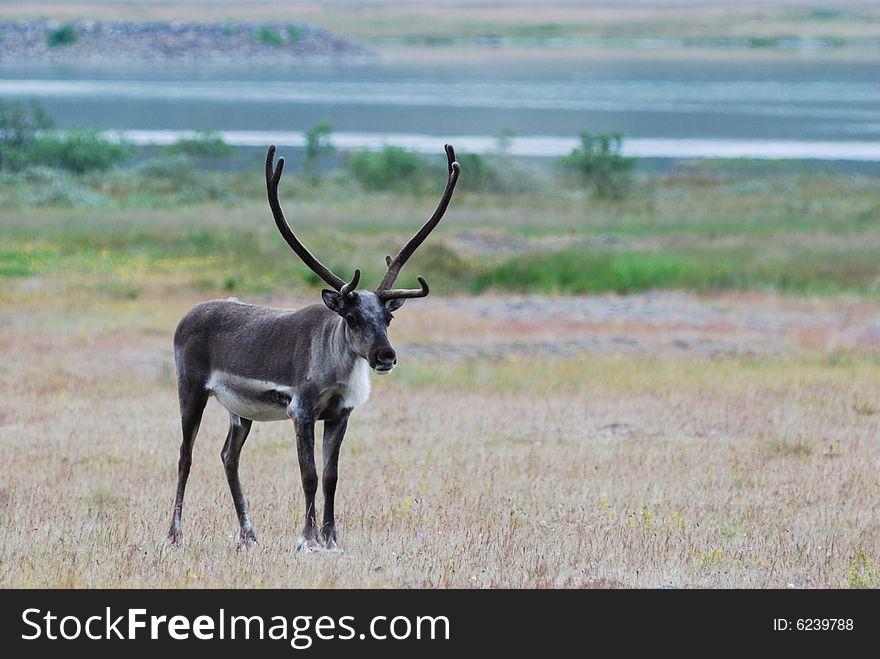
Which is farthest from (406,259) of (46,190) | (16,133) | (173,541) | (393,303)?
(16,133)

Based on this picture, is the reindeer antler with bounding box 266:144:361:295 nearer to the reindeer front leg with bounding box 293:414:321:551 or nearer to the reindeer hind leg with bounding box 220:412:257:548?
the reindeer front leg with bounding box 293:414:321:551

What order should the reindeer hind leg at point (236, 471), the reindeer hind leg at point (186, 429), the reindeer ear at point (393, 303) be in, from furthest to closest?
the reindeer hind leg at point (186, 429)
the reindeer hind leg at point (236, 471)
the reindeer ear at point (393, 303)

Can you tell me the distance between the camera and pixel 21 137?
76.9 metres

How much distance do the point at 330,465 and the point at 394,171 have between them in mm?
57998

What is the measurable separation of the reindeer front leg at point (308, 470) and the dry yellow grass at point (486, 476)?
0.18 m

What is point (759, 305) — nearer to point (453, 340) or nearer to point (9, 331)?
point (453, 340)

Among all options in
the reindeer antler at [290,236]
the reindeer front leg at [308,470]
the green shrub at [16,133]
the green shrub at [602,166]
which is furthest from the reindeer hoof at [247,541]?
the green shrub at [16,133]

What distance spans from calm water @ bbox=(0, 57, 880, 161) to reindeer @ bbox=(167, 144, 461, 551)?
85.3 m

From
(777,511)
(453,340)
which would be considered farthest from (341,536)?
(453,340)

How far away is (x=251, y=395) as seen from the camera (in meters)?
11.6

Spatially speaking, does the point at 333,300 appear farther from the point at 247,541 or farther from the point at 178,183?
the point at 178,183

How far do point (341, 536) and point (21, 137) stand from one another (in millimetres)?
68710

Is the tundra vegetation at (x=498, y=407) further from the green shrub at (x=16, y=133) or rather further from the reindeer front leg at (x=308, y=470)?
the green shrub at (x=16, y=133)

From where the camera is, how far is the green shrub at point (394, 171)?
6806 cm
